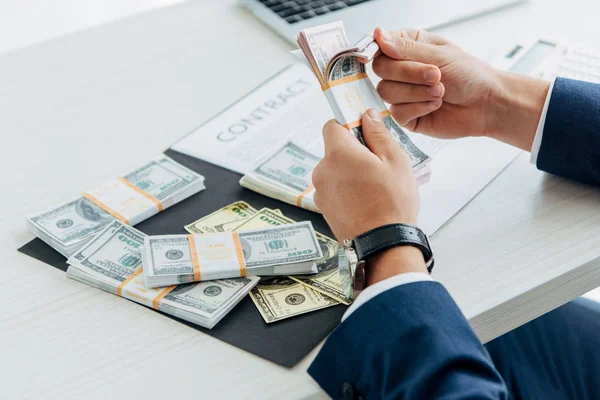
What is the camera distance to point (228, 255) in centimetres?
92

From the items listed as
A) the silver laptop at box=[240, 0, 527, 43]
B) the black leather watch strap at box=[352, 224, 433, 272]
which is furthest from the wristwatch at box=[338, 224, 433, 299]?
the silver laptop at box=[240, 0, 527, 43]

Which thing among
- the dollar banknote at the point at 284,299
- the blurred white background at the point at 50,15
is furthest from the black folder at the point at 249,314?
the blurred white background at the point at 50,15

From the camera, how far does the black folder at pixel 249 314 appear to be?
0.82 m

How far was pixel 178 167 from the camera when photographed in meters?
1.11

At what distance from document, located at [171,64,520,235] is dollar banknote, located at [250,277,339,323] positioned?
0.20m

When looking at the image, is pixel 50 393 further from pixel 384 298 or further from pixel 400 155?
pixel 400 155

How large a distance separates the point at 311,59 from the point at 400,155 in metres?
0.19

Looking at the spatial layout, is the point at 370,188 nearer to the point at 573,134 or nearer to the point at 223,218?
the point at 223,218

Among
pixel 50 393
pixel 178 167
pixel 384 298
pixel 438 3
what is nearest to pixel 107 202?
pixel 178 167

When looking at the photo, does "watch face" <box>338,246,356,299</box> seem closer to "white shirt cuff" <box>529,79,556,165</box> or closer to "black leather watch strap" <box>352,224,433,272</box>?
"black leather watch strap" <box>352,224,433,272</box>

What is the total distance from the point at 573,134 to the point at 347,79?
35 centimetres

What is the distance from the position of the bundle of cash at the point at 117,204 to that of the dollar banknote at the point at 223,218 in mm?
65

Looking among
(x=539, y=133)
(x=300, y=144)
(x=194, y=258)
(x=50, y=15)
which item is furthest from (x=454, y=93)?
(x=50, y=15)

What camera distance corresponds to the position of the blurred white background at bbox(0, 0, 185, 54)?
3094mm
